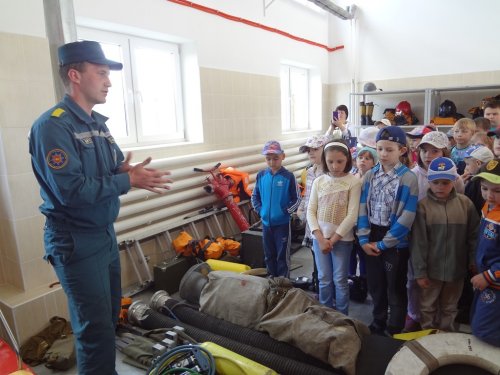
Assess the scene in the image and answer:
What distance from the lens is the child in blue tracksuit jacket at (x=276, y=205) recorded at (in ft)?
9.61

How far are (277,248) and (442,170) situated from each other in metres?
1.44

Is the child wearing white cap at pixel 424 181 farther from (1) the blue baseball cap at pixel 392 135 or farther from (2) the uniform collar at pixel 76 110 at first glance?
(2) the uniform collar at pixel 76 110

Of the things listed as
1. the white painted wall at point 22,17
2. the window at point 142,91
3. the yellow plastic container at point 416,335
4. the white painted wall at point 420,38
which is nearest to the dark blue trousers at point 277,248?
the yellow plastic container at point 416,335

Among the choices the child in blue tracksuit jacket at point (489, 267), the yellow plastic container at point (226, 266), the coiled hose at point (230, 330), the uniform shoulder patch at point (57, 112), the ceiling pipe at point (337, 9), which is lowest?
the coiled hose at point (230, 330)

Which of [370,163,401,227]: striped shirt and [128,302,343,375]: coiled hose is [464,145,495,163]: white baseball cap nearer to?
[370,163,401,227]: striped shirt

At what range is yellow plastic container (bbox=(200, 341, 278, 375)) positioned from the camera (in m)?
1.73

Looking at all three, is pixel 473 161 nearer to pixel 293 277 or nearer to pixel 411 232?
pixel 411 232

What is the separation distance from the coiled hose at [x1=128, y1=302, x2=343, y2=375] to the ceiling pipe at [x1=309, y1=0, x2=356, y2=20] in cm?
453

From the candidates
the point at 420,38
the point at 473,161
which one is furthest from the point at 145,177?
the point at 420,38

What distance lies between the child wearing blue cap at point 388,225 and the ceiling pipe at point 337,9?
3.58m

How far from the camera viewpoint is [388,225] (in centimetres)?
219

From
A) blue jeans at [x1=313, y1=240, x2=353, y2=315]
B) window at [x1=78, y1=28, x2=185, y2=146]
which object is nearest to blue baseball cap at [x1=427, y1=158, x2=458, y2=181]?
blue jeans at [x1=313, y1=240, x2=353, y2=315]

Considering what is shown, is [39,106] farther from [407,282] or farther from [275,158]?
[407,282]

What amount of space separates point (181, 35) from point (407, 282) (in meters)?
2.94
